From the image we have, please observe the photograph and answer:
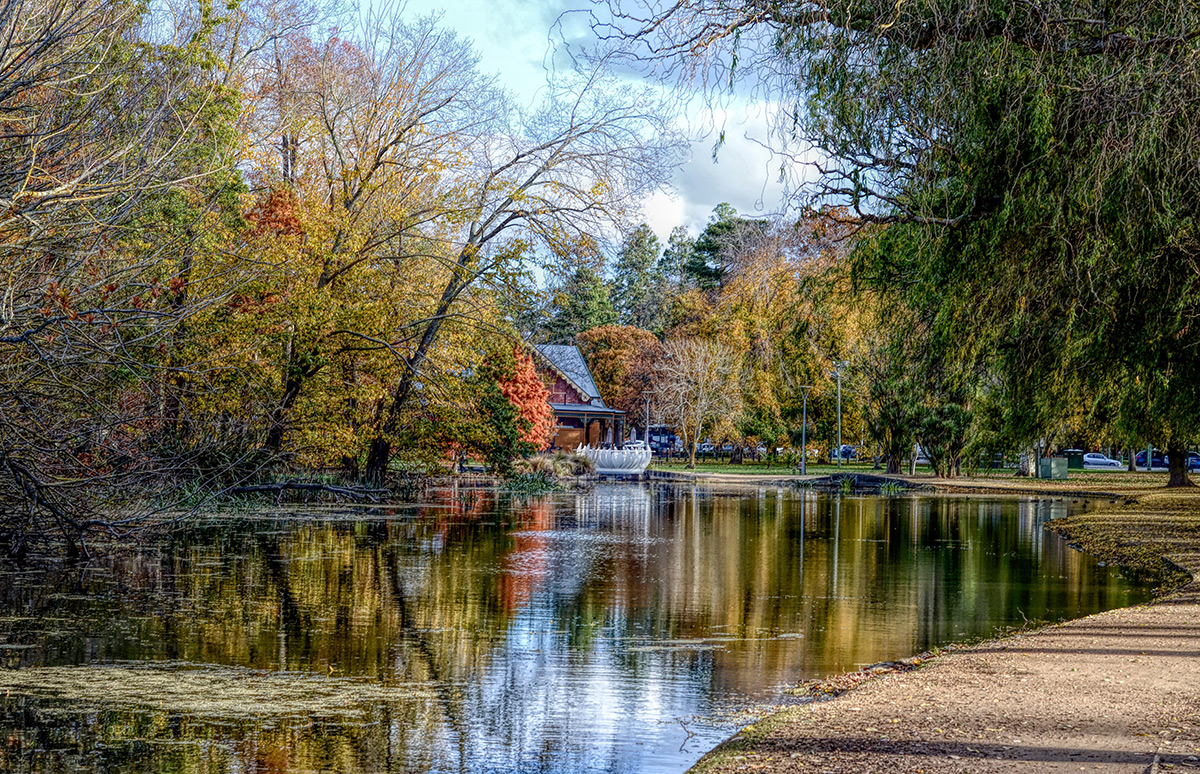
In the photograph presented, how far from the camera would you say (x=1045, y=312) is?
13.1m

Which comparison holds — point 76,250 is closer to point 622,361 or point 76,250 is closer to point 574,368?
point 574,368

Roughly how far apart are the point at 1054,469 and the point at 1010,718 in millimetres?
51270

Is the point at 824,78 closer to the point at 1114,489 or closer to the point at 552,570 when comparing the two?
the point at 552,570

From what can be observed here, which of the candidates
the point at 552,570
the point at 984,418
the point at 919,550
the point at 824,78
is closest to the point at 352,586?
the point at 552,570

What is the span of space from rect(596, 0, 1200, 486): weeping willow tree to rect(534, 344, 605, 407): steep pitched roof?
59.0 m

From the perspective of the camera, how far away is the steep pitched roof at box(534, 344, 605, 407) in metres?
72.8

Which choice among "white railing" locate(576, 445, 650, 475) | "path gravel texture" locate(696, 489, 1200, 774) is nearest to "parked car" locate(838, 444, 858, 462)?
"white railing" locate(576, 445, 650, 475)

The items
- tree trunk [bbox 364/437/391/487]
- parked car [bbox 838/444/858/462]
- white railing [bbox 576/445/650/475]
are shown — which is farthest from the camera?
parked car [bbox 838/444/858/462]

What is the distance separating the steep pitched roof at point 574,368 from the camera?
72.8m

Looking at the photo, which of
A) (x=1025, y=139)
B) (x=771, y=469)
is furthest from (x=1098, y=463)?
(x=1025, y=139)

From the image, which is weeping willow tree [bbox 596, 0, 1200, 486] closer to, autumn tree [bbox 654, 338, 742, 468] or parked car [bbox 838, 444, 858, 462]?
→ autumn tree [bbox 654, 338, 742, 468]

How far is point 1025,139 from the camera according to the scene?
11977 mm

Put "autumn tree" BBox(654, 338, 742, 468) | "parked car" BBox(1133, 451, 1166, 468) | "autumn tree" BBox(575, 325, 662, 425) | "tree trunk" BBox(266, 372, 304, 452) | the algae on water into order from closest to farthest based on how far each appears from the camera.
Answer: the algae on water, "tree trunk" BBox(266, 372, 304, 452), "autumn tree" BBox(654, 338, 742, 468), "parked car" BBox(1133, 451, 1166, 468), "autumn tree" BBox(575, 325, 662, 425)

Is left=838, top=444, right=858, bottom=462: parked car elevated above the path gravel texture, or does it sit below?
above
